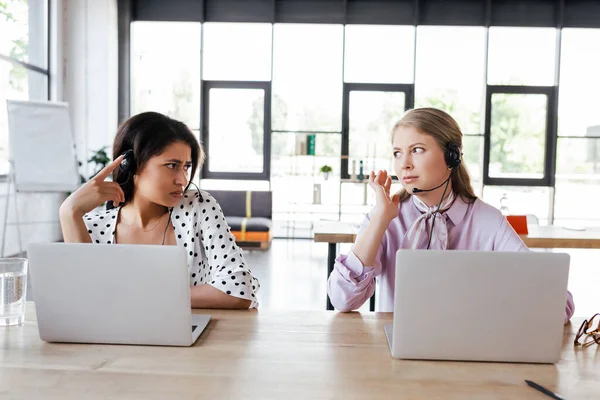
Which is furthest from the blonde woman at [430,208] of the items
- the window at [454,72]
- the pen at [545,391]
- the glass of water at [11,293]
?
the window at [454,72]

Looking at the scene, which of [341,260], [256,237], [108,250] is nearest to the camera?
[108,250]

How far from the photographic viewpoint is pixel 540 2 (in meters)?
7.48

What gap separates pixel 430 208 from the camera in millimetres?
1695

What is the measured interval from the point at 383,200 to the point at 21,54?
6148 millimetres

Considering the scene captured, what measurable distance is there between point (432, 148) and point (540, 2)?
701 cm

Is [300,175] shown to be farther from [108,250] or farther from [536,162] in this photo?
[108,250]

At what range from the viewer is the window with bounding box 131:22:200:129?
7.76 meters

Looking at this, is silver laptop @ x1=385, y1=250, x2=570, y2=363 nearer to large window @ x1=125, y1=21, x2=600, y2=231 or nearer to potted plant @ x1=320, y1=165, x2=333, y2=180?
large window @ x1=125, y1=21, x2=600, y2=231

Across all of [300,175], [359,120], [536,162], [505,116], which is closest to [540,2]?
[505,116]

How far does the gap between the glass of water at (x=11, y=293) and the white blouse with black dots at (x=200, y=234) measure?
427mm

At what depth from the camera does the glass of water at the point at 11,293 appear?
1267 millimetres

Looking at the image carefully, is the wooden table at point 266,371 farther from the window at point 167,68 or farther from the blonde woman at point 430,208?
the window at point 167,68

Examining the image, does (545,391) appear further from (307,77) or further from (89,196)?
(307,77)

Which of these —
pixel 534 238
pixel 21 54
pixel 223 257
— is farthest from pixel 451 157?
pixel 21 54
